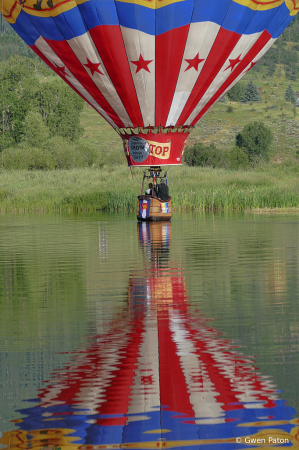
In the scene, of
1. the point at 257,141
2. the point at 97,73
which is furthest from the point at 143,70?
the point at 257,141

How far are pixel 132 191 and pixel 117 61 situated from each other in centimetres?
1263

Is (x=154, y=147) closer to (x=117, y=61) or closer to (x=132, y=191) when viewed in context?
(x=117, y=61)

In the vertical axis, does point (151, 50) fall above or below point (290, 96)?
below

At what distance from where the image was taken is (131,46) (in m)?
19.3

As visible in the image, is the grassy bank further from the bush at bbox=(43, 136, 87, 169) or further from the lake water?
the lake water

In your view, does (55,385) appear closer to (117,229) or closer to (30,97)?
(117,229)

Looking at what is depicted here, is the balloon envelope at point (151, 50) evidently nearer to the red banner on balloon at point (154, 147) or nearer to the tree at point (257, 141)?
the red banner on balloon at point (154, 147)

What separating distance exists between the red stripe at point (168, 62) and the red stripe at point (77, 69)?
1600mm

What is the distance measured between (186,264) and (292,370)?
6837 mm

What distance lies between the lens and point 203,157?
59.2m

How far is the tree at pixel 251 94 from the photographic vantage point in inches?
4237

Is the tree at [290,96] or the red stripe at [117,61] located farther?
the tree at [290,96]

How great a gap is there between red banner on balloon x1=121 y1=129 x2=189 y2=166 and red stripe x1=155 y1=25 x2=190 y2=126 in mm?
1037

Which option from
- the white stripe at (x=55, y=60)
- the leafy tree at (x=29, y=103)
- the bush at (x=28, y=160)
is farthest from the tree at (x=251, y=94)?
the white stripe at (x=55, y=60)
